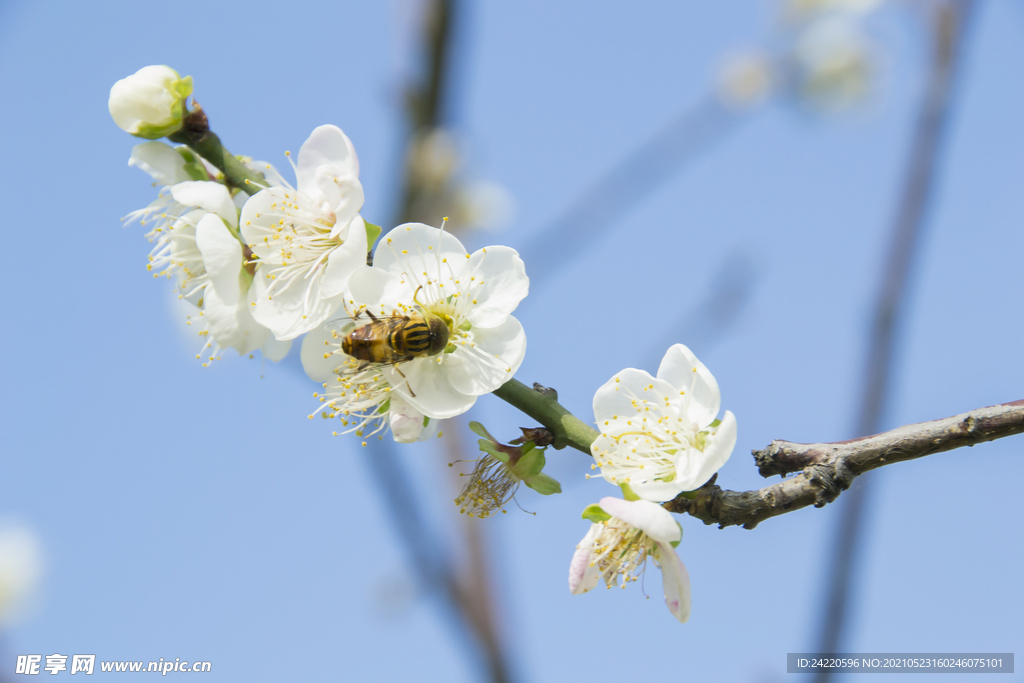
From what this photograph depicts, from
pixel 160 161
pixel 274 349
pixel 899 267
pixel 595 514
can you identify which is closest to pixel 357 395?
pixel 274 349

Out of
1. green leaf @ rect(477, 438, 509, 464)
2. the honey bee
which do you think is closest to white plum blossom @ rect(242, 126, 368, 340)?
the honey bee

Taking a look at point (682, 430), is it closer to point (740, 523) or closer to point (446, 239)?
point (740, 523)

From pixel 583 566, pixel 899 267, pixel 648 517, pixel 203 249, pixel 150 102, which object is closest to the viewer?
pixel 648 517

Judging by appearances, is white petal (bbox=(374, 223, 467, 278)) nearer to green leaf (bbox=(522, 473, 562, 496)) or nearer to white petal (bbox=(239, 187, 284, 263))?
white petal (bbox=(239, 187, 284, 263))

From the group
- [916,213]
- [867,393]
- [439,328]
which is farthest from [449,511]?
[439,328]

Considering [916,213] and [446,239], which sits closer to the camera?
[446,239]

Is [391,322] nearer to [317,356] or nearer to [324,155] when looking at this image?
[317,356]
